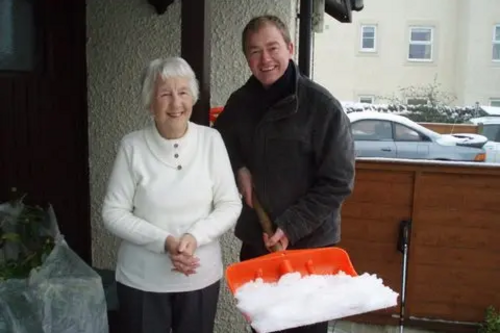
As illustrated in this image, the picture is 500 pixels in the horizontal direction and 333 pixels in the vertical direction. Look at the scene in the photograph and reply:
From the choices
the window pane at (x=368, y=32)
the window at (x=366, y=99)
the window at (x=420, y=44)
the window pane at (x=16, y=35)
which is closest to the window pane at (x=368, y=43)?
the window pane at (x=368, y=32)

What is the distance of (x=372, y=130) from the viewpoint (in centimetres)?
829

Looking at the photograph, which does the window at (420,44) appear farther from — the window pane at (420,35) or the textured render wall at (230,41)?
the textured render wall at (230,41)

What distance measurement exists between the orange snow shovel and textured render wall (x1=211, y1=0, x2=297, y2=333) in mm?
1270

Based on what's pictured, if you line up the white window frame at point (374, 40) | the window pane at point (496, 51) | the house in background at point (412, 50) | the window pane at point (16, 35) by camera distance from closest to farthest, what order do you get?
the window pane at point (16, 35) → the window pane at point (496, 51) → the house in background at point (412, 50) → the white window frame at point (374, 40)

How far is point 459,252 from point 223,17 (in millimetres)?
2269

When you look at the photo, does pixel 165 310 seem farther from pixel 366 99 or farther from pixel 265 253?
pixel 366 99

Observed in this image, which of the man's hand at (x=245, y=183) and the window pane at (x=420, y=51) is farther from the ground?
the window pane at (x=420, y=51)

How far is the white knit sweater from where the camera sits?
1.71 m

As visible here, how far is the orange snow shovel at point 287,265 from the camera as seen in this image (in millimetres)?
1770

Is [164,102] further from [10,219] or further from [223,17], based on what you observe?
[223,17]

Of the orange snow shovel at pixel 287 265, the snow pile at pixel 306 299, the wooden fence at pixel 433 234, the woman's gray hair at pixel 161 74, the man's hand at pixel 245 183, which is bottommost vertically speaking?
the wooden fence at pixel 433 234

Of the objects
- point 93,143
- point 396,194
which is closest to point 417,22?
point 396,194

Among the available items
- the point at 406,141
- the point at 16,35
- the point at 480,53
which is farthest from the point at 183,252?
the point at 480,53

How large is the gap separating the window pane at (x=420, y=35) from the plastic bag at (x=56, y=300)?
55.9ft
